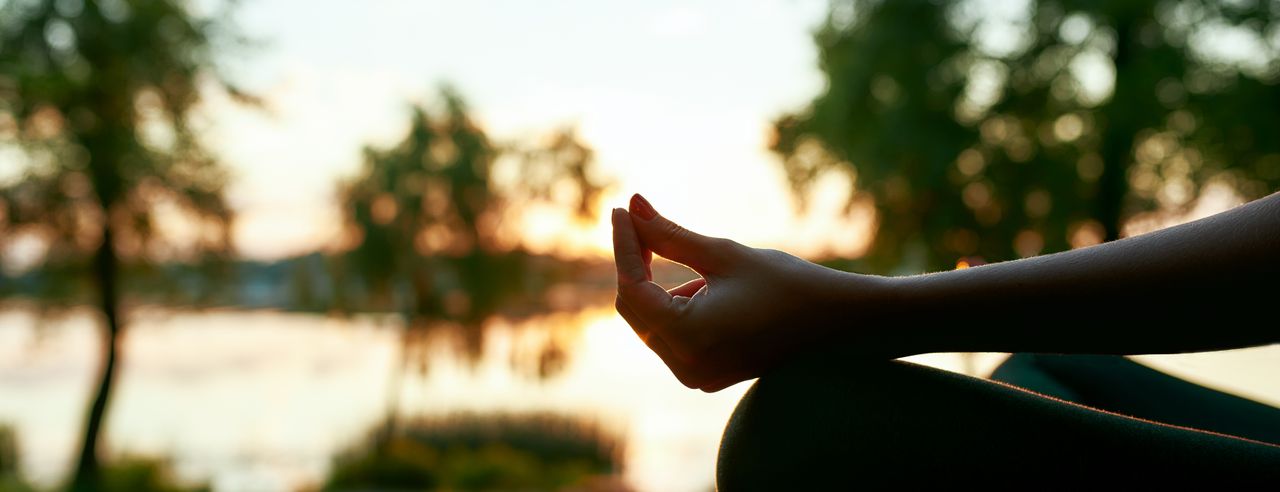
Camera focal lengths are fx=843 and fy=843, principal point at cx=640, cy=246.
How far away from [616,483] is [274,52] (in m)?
5.63

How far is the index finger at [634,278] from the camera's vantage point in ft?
2.71

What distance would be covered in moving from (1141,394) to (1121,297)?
557mm

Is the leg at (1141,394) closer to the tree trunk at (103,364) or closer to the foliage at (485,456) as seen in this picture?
the foliage at (485,456)

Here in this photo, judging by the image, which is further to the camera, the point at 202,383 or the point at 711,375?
the point at 202,383

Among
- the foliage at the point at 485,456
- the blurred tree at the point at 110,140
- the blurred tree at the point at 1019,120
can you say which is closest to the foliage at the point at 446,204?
the foliage at the point at 485,456

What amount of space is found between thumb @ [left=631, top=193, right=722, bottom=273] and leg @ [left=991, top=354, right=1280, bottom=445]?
557mm

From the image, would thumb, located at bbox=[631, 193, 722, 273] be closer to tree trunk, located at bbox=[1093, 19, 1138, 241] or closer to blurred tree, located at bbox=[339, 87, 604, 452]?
tree trunk, located at bbox=[1093, 19, 1138, 241]

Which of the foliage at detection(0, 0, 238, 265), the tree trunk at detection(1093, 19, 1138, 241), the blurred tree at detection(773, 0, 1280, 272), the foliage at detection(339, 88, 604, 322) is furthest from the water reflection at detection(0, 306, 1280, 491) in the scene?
the tree trunk at detection(1093, 19, 1138, 241)

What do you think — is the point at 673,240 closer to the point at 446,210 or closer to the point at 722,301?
the point at 722,301

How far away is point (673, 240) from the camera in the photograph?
86cm

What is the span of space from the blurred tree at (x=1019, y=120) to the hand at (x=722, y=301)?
8.17 metres

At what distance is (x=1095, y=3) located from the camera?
335 inches

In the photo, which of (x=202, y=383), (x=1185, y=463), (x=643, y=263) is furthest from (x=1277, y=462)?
(x=202, y=383)

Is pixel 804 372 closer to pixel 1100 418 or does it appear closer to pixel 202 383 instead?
pixel 1100 418
